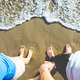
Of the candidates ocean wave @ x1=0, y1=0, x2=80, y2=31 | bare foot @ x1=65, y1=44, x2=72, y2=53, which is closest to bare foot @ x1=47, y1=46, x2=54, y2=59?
bare foot @ x1=65, y1=44, x2=72, y2=53

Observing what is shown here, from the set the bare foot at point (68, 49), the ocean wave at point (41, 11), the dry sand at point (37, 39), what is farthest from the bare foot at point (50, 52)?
the ocean wave at point (41, 11)

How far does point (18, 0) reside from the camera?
1909mm

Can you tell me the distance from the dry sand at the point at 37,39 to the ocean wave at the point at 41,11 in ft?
0.51

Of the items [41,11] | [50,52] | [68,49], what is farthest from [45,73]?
[41,11]

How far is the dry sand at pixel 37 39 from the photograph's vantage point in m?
1.85

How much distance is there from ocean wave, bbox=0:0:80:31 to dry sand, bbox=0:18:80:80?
0.51 ft

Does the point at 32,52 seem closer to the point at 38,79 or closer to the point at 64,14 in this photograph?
the point at 38,79

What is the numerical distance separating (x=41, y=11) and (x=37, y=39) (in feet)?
2.31

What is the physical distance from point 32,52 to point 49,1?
1.33 metres

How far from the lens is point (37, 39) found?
1875mm

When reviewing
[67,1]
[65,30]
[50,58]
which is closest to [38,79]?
[50,58]

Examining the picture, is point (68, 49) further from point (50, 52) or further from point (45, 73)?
point (45, 73)

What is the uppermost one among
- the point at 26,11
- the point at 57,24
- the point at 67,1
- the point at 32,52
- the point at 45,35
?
the point at 67,1

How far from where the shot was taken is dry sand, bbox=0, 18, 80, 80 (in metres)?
1.85
